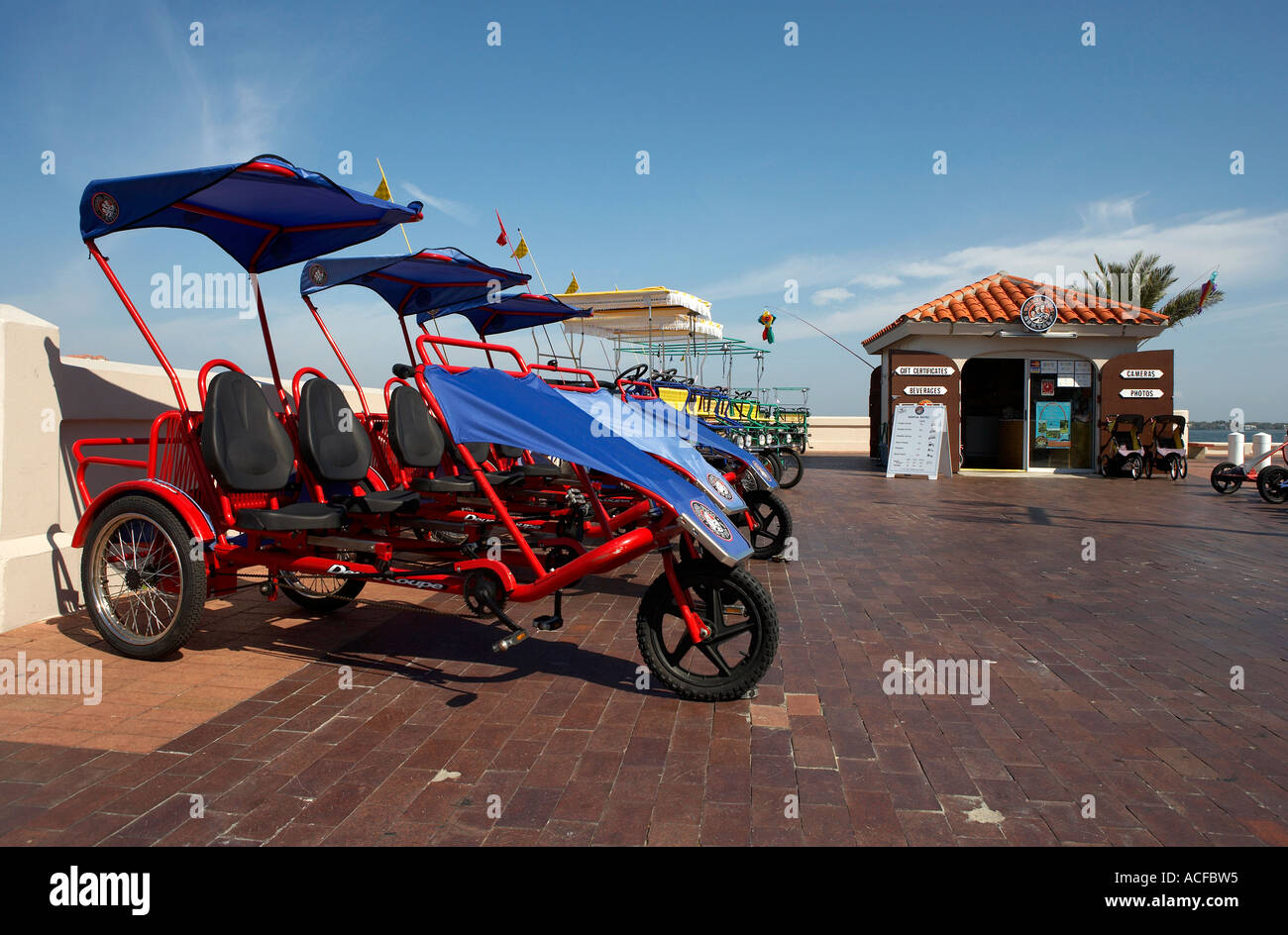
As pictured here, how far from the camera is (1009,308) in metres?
16.9

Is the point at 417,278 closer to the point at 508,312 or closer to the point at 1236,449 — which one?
the point at 508,312

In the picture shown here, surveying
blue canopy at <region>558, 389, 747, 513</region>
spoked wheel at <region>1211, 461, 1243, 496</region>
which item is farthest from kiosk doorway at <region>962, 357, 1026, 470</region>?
blue canopy at <region>558, 389, 747, 513</region>

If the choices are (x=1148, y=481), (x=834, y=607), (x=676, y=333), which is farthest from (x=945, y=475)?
(x=834, y=607)

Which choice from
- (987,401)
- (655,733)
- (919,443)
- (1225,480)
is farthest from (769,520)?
(987,401)

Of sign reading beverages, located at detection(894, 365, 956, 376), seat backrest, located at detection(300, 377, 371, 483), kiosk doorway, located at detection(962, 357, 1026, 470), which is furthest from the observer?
kiosk doorway, located at detection(962, 357, 1026, 470)

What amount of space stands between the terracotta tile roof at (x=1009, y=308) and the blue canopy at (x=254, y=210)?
14042mm

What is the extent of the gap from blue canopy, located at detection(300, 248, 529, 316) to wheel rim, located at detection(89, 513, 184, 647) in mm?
2792

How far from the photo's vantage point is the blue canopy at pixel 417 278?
20.8 ft

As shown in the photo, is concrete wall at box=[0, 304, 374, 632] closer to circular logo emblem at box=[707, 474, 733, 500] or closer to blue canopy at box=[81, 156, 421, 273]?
blue canopy at box=[81, 156, 421, 273]

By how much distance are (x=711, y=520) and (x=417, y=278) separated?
5125mm

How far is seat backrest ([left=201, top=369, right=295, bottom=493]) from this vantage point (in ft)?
13.9

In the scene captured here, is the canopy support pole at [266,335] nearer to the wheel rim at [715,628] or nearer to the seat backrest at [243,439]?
the seat backrest at [243,439]

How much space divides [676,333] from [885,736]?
13711mm
